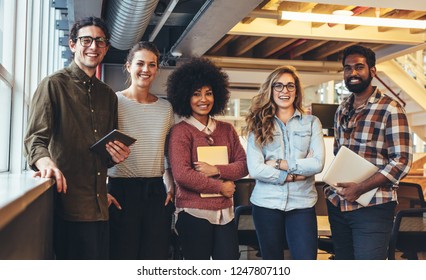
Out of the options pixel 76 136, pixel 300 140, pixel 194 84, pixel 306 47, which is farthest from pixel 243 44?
pixel 76 136

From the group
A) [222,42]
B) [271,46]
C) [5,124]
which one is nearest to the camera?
[5,124]

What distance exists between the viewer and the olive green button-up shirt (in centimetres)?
162

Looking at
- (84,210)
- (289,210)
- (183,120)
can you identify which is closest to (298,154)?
(289,210)

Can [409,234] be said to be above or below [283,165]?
below

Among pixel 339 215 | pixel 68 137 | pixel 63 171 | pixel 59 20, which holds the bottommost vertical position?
pixel 339 215

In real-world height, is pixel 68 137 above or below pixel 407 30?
below

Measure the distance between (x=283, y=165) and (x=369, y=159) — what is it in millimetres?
332

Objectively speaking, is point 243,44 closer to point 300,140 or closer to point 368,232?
point 300,140

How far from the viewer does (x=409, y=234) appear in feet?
8.98

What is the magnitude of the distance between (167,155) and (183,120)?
6.1 inches

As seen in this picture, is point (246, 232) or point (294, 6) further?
point (294, 6)

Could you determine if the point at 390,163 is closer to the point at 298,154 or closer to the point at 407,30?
the point at 298,154

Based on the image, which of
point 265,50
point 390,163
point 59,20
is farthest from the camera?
point 265,50

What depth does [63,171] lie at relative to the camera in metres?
1.64
